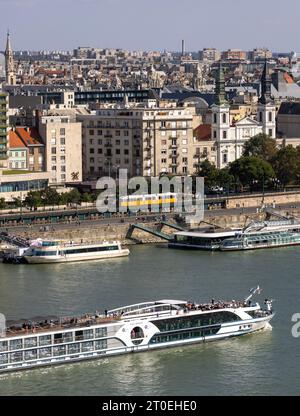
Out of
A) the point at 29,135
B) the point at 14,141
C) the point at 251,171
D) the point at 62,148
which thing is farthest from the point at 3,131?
the point at 251,171

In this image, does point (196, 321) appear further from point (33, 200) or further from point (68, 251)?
point (33, 200)

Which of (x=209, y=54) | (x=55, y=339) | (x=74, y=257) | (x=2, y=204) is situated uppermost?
(x=209, y=54)

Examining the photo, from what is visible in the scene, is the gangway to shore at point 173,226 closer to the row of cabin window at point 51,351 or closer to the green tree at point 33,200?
the green tree at point 33,200

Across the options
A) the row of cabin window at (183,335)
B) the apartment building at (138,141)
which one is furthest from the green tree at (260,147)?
the row of cabin window at (183,335)

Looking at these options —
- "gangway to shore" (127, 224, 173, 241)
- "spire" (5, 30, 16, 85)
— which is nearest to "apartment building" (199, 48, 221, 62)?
"spire" (5, 30, 16, 85)

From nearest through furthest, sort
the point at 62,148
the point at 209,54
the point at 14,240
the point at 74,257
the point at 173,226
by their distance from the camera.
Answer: the point at 74,257 < the point at 14,240 < the point at 173,226 < the point at 62,148 < the point at 209,54

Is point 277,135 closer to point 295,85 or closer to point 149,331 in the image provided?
point 295,85

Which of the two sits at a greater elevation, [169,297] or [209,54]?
[209,54]

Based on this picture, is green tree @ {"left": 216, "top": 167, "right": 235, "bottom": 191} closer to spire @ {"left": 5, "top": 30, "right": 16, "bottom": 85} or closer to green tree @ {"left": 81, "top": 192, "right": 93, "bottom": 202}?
green tree @ {"left": 81, "top": 192, "right": 93, "bottom": 202}
